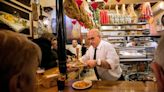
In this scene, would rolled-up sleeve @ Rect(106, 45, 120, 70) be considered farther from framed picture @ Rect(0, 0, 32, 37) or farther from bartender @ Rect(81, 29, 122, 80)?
framed picture @ Rect(0, 0, 32, 37)

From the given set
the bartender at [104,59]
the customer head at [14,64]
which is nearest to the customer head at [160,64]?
the customer head at [14,64]

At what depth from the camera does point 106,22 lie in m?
6.91

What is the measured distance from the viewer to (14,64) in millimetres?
671

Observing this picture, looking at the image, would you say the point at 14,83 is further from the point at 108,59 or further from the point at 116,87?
the point at 108,59

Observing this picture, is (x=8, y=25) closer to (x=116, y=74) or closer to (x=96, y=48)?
(x=96, y=48)

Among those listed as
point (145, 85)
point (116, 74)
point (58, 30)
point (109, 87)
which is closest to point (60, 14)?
point (58, 30)

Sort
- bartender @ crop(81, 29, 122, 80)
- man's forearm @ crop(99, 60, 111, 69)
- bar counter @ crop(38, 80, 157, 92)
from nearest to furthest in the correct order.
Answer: bar counter @ crop(38, 80, 157, 92)
man's forearm @ crop(99, 60, 111, 69)
bartender @ crop(81, 29, 122, 80)

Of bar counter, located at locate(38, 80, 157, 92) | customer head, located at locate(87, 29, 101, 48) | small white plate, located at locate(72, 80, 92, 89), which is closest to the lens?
bar counter, located at locate(38, 80, 157, 92)

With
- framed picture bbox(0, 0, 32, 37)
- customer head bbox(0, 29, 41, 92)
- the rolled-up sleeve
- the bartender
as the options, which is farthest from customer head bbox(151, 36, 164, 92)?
framed picture bbox(0, 0, 32, 37)

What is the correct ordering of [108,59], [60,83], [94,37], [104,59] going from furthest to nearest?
[94,37]
[104,59]
[108,59]
[60,83]

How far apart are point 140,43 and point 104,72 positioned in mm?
3757

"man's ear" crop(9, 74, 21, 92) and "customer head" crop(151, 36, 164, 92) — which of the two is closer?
"man's ear" crop(9, 74, 21, 92)

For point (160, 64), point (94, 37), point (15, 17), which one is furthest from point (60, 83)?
point (15, 17)

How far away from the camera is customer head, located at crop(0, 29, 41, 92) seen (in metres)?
0.66
